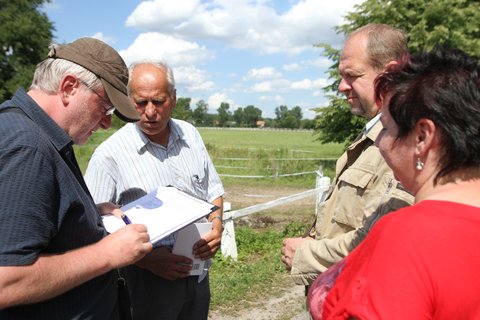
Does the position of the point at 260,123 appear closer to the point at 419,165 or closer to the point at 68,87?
the point at 68,87

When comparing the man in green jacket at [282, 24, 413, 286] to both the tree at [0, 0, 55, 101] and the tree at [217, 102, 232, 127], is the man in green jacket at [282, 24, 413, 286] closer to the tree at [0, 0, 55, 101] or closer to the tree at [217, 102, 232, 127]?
the tree at [0, 0, 55, 101]

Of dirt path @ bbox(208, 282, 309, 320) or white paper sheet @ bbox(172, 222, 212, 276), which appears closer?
white paper sheet @ bbox(172, 222, 212, 276)

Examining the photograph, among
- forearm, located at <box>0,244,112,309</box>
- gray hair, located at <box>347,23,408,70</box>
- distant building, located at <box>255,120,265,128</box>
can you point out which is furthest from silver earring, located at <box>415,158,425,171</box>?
distant building, located at <box>255,120,265,128</box>

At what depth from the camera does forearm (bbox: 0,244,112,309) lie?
1.46 m

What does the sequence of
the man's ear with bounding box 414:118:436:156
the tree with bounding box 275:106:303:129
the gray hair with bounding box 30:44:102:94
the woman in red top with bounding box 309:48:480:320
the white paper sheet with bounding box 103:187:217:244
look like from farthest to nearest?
the tree with bounding box 275:106:303:129 → the white paper sheet with bounding box 103:187:217:244 → the gray hair with bounding box 30:44:102:94 → the man's ear with bounding box 414:118:436:156 → the woman in red top with bounding box 309:48:480:320

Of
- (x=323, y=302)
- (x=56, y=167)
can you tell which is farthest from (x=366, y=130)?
(x=56, y=167)

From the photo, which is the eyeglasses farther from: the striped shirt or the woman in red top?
the woman in red top

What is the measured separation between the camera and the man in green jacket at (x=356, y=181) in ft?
6.45

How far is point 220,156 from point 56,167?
85.6 feet

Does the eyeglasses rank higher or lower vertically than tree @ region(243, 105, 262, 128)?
higher

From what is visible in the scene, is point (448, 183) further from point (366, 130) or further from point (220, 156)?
point (220, 156)

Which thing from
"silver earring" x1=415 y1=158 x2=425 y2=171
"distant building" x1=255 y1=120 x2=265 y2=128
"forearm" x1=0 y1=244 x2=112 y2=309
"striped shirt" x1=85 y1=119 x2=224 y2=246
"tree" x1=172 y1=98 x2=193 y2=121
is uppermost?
"silver earring" x1=415 y1=158 x2=425 y2=171

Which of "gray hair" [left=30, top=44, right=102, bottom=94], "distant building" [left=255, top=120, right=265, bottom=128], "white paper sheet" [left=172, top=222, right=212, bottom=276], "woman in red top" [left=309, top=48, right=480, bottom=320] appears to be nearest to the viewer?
"woman in red top" [left=309, top=48, right=480, bottom=320]

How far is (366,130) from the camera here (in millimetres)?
2197
